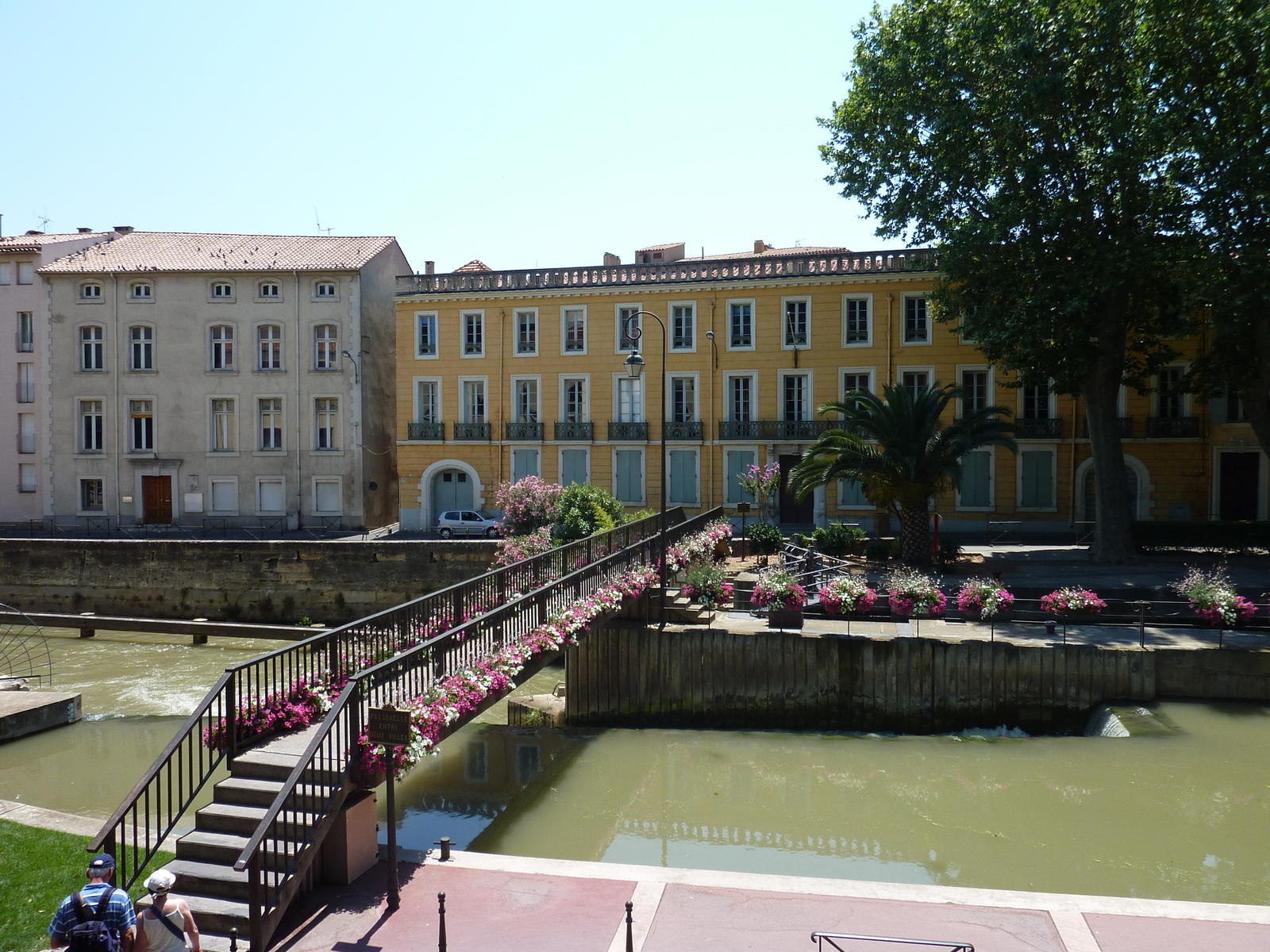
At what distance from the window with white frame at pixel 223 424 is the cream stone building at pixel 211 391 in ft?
0.15

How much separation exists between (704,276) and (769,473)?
332 inches

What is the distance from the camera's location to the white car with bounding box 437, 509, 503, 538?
3228 centimetres

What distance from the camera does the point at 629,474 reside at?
33531 mm

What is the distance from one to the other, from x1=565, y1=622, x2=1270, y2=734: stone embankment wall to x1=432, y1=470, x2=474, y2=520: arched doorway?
60.5 ft

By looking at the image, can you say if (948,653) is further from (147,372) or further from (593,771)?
(147,372)

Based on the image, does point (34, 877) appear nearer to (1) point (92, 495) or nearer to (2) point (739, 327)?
(2) point (739, 327)

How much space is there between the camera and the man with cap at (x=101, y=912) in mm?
5852

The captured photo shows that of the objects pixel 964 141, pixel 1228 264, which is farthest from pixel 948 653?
pixel 964 141

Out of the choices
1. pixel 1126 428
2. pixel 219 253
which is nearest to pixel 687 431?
pixel 1126 428

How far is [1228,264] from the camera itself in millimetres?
20953

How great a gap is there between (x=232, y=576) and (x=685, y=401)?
16.4 meters

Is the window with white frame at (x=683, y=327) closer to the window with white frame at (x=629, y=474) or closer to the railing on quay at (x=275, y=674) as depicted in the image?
the window with white frame at (x=629, y=474)

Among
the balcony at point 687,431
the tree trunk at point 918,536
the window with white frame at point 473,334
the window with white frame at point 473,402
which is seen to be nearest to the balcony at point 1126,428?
the tree trunk at point 918,536

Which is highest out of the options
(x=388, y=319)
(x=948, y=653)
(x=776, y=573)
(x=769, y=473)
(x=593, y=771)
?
(x=388, y=319)
